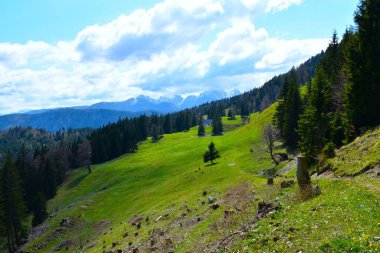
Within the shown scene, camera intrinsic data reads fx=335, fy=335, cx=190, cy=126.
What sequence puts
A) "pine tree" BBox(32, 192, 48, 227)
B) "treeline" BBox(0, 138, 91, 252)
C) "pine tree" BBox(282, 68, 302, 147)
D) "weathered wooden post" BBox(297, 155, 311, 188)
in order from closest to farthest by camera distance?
"weathered wooden post" BBox(297, 155, 311, 188), "treeline" BBox(0, 138, 91, 252), "pine tree" BBox(282, 68, 302, 147), "pine tree" BBox(32, 192, 48, 227)

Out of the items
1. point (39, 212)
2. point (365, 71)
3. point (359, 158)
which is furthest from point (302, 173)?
point (39, 212)

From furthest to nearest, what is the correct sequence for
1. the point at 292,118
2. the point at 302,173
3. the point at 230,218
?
the point at 292,118 → the point at 230,218 → the point at 302,173

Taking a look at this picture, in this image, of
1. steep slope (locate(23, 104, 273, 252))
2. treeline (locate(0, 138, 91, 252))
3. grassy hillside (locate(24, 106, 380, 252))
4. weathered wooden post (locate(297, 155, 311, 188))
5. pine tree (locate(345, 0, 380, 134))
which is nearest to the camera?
grassy hillside (locate(24, 106, 380, 252))

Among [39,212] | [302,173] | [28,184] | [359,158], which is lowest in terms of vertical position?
[39,212]

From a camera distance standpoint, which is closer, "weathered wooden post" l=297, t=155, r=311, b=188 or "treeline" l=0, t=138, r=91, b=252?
"weathered wooden post" l=297, t=155, r=311, b=188

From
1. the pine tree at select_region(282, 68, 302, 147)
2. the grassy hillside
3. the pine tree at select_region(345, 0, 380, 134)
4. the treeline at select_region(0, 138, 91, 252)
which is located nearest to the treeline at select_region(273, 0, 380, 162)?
the pine tree at select_region(345, 0, 380, 134)

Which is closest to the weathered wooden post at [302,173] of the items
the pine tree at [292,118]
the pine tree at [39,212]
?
the pine tree at [292,118]

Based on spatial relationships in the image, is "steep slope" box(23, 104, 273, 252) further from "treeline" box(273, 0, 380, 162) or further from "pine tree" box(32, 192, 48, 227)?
"treeline" box(273, 0, 380, 162)

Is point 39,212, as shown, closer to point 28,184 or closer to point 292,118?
point 28,184

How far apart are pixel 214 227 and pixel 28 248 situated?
53.2 metres

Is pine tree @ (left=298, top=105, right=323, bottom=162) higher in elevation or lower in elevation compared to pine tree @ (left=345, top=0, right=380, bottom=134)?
lower

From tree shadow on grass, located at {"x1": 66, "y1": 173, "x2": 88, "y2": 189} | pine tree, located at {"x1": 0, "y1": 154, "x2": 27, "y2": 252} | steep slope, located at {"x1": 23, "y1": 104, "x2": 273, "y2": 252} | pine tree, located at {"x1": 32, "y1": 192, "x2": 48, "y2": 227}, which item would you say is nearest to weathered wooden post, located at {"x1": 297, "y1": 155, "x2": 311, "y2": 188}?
steep slope, located at {"x1": 23, "y1": 104, "x2": 273, "y2": 252}

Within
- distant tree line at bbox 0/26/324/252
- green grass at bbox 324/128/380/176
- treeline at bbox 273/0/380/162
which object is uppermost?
treeline at bbox 273/0/380/162

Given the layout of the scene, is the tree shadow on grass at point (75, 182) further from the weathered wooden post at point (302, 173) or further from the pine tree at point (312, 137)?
the weathered wooden post at point (302, 173)
